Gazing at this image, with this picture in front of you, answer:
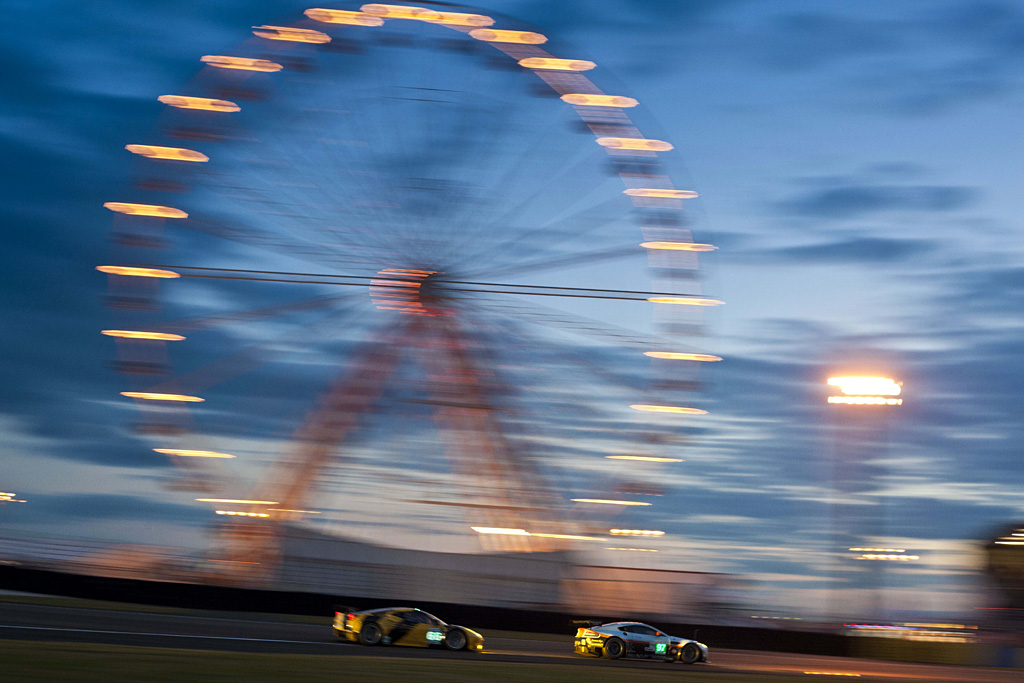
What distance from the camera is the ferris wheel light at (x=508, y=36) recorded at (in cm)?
2288

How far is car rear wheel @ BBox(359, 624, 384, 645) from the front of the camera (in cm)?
Answer: 2000

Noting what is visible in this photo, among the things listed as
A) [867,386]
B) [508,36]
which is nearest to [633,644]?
[508,36]

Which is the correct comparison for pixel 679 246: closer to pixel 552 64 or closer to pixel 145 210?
pixel 552 64

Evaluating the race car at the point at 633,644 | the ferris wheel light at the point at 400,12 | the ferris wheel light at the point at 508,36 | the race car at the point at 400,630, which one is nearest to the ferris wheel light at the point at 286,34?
the ferris wheel light at the point at 400,12

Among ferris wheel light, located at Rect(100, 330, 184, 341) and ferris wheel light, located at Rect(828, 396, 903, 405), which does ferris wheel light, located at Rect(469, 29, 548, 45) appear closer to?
ferris wheel light, located at Rect(100, 330, 184, 341)

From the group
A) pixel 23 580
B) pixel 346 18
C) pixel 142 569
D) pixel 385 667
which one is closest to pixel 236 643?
pixel 385 667

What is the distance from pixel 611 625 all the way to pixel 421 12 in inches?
540

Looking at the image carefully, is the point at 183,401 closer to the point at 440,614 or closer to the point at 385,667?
the point at 385,667

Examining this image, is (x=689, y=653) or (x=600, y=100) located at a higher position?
(x=600, y=100)

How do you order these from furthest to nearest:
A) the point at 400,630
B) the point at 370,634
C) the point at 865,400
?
1. the point at 865,400
2. the point at 400,630
3. the point at 370,634

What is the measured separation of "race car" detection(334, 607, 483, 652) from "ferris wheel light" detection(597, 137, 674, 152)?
35.0 feet

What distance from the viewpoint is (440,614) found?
29.2 meters

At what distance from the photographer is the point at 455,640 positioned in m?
20.3

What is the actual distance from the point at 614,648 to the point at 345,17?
14.6 m
